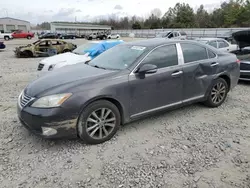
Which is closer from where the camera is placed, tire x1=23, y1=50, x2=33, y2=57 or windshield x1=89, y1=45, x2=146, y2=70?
windshield x1=89, y1=45, x2=146, y2=70

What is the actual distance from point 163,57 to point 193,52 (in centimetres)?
81

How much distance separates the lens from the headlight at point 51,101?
2.83m

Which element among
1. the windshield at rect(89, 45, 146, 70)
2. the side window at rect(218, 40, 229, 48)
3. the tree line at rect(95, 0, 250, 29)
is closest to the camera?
the windshield at rect(89, 45, 146, 70)

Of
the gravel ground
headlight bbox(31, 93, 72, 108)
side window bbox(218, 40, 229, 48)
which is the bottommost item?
the gravel ground

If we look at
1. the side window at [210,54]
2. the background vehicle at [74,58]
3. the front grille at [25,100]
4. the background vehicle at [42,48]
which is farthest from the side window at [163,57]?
the background vehicle at [42,48]

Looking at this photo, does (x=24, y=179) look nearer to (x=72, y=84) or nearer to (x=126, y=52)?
(x=72, y=84)

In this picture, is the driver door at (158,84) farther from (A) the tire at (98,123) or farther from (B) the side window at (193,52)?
(A) the tire at (98,123)

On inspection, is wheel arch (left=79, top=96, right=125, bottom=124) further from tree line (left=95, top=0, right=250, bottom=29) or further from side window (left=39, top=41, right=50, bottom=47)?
tree line (left=95, top=0, right=250, bottom=29)

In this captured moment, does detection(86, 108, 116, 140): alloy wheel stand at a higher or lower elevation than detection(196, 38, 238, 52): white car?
lower

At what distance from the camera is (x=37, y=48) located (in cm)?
1408

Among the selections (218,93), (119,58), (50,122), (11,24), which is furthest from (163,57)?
(11,24)

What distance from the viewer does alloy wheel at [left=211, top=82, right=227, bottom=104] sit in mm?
4500

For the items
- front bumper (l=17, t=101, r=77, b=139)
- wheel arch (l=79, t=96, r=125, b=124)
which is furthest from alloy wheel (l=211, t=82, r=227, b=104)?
front bumper (l=17, t=101, r=77, b=139)

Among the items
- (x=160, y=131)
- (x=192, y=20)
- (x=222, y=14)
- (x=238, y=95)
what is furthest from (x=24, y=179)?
(x=192, y=20)
